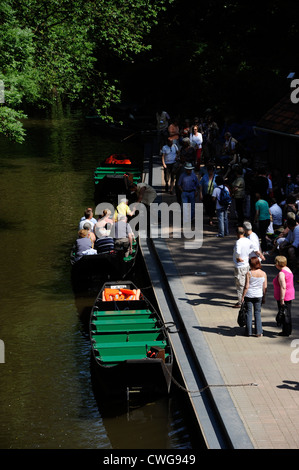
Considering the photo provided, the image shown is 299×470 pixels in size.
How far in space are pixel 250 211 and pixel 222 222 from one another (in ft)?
4.83

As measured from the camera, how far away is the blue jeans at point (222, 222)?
2040 centimetres

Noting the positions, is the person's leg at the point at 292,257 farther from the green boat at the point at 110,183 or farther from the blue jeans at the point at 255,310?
the green boat at the point at 110,183

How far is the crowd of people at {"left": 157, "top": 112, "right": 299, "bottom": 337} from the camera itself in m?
13.6

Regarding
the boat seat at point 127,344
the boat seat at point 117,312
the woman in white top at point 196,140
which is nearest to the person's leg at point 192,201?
the woman in white top at point 196,140

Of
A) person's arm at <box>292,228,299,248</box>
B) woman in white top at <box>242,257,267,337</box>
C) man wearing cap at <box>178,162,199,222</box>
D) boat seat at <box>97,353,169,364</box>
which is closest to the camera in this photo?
boat seat at <box>97,353,169,364</box>

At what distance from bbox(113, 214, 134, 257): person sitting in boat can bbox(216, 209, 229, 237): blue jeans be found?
2.53 metres

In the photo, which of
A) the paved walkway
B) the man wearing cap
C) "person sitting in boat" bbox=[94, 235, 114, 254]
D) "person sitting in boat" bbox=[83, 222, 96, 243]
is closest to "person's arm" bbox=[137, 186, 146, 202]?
the man wearing cap

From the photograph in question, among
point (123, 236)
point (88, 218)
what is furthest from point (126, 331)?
point (88, 218)

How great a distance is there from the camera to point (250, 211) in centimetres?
2175

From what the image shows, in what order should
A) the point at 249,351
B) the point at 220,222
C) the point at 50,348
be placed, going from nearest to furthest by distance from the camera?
the point at 249,351
the point at 50,348
the point at 220,222

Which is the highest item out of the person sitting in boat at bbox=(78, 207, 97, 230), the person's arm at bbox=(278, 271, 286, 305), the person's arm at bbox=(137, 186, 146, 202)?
the person's arm at bbox=(137, 186, 146, 202)

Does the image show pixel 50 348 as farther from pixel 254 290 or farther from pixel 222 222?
pixel 222 222

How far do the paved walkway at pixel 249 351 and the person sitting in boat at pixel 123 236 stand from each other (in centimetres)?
114

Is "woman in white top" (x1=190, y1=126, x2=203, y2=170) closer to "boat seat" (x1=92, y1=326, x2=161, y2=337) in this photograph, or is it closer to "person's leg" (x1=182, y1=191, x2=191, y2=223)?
"person's leg" (x1=182, y1=191, x2=191, y2=223)
